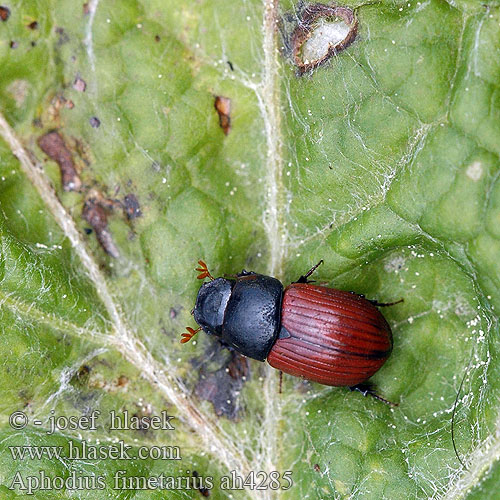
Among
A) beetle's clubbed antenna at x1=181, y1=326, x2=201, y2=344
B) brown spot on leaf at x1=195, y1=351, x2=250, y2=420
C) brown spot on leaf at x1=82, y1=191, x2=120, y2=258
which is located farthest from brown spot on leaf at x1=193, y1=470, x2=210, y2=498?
brown spot on leaf at x1=82, y1=191, x2=120, y2=258

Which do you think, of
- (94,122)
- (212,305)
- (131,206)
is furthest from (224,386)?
(94,122)

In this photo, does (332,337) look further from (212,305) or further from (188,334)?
(188,334)

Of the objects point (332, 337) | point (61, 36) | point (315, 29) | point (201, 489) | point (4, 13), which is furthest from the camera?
point (61, 36)

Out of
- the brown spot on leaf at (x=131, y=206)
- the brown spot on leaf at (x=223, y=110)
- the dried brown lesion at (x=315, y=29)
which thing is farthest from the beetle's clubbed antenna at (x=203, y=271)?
the dried brown lesion at (x=315, y=29)

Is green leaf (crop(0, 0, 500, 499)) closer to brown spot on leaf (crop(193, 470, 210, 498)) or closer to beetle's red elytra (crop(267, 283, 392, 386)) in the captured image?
brown spot on leaf (crop(193, 470, 210, 498))

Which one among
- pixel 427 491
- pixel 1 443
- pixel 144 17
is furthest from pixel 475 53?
pixel 1 443

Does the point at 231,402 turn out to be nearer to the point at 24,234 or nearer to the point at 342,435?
the point at 342,435
